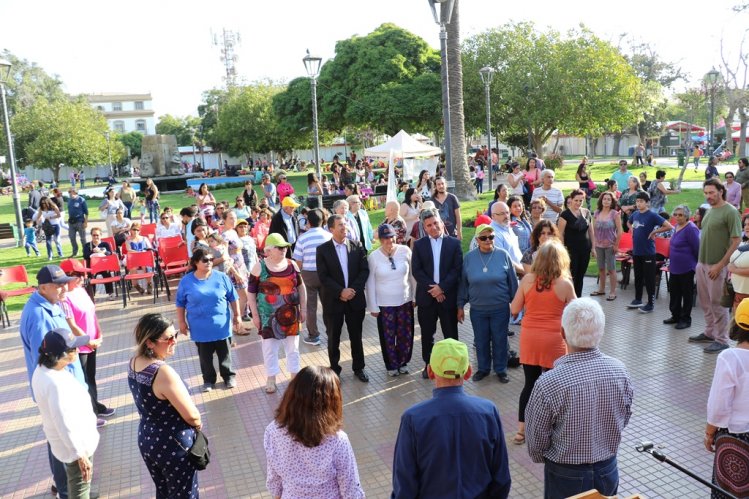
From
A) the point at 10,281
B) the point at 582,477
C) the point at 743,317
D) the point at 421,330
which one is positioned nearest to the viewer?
the point at 582,477

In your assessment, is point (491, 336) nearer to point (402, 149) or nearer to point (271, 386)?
point (271, 386)

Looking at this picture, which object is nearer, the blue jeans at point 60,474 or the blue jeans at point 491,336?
the blue jeans at point 60,474

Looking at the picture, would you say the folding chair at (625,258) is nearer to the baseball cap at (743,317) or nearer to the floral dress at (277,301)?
the floral dress at (277,301)

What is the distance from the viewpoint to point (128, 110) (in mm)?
118688

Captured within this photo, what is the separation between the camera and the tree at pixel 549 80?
30.1 metres

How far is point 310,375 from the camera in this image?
294 cm

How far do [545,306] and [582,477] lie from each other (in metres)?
1.86

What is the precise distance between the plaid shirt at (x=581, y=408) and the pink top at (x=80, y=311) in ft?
14.0

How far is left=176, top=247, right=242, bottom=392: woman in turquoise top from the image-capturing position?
6.54 metres

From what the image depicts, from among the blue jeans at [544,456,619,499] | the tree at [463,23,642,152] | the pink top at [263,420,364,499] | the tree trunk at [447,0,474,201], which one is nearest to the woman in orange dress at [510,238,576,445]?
the blue jeans at [544,456,619,499]

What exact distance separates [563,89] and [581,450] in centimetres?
2939

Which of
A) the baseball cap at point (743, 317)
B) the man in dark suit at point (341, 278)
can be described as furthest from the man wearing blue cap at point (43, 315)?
the baseball cap at point (743, 317)

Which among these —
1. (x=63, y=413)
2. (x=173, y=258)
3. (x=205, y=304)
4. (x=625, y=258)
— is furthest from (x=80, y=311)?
(x=625, y=258)

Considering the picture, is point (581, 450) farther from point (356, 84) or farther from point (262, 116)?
point (262, 116)
